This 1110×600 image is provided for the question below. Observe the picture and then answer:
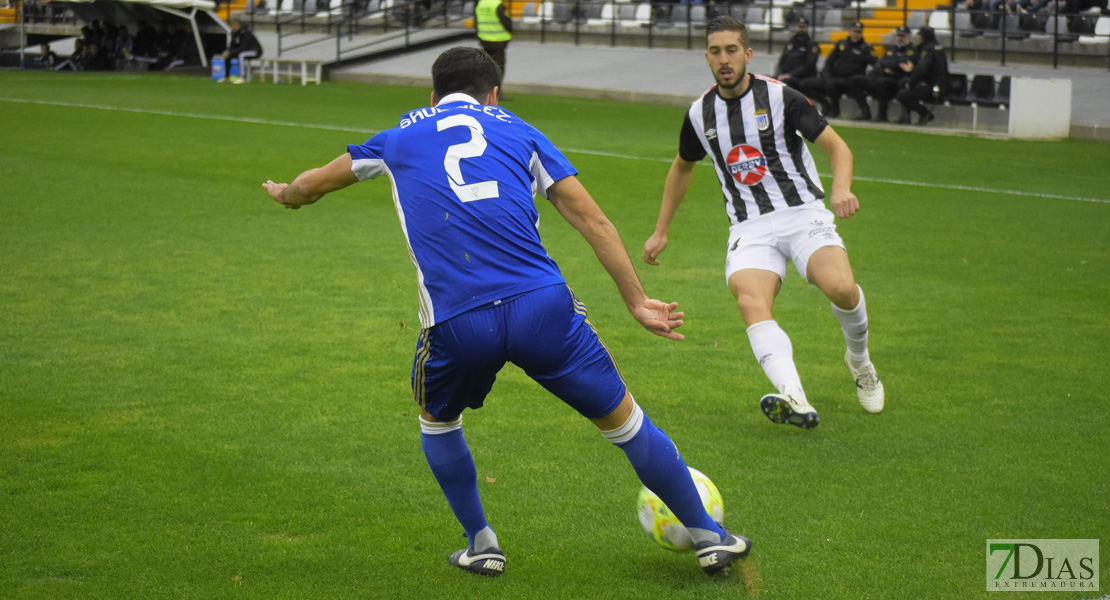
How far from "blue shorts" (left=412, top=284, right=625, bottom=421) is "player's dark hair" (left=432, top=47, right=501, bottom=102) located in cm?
74

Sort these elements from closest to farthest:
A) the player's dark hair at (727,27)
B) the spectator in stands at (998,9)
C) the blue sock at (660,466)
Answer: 1. the blue sock at (660,466)
2. the player's dark hair at (727,27)
3. the spectator in stands at (998,9)

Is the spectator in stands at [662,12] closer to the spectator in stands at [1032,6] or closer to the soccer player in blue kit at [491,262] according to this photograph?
the spectator in stands at [1032,6]

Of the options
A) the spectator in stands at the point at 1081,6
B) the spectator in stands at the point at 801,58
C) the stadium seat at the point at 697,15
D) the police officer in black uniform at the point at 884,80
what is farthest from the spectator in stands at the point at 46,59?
the spectator in stands at the point at 1081,6

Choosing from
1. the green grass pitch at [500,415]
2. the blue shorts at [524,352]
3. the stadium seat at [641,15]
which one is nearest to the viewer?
the blue shorts at [524,352]

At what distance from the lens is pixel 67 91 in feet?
80.7

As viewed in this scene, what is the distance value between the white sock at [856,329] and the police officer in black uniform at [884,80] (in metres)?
15.0

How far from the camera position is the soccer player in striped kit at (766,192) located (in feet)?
18.4

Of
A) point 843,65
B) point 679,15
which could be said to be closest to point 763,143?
point 843,65

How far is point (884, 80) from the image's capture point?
65.1 ft

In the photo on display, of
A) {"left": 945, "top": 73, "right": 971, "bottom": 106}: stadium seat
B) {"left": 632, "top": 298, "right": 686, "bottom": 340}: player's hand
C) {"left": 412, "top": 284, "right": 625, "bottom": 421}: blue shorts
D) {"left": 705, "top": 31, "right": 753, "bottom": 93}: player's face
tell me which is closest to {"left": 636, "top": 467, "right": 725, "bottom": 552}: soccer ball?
{"left": 412, "top": 284, "right": 625, "bottom": 421}: blue shorts

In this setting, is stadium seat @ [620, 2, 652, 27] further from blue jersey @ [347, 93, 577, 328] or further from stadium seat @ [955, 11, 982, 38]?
blue jersey @ [347, 93, 577, 328]

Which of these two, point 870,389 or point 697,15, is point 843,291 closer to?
point 870,389

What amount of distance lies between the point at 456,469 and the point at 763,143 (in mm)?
2749

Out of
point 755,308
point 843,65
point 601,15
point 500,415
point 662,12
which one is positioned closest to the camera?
point 755,308
